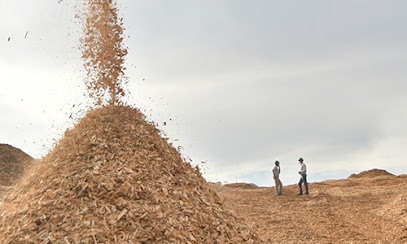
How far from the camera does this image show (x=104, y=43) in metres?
9.30

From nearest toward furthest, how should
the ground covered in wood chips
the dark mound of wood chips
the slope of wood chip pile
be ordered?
the ground covered in wood chips → the slope of wood chip pile → the dark mound of wood chips

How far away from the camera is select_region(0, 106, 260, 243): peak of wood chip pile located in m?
4.81

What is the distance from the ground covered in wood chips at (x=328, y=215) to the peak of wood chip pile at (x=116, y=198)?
114cm

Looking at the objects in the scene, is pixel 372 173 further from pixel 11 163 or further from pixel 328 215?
pixel 11 163

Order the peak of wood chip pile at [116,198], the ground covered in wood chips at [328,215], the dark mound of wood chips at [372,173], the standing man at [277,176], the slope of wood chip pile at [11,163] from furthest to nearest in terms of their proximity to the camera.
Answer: the dark mound of wood chips at [372,173], the slope of wood chip pile at [11,163], the standing man at [277,176], the ground covered in wood chips at [328,215], the peak of wood chip pile at [116,198]

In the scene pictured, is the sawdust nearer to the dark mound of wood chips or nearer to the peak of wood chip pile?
the peak of wood chip pile

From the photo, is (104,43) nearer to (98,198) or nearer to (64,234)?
(98,198)

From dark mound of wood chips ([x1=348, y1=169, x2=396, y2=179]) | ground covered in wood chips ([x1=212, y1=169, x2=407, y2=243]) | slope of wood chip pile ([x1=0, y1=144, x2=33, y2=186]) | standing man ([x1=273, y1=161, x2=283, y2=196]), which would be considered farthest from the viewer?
dark mound of wood chips ([x1=348, y1=169, x2=396, y2=179])

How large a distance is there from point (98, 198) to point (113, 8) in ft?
21.4

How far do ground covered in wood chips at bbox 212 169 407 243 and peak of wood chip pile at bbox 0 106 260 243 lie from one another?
114 centimetres

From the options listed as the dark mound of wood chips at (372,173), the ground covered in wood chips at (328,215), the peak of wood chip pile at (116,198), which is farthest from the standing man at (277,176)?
the dark mound of wood chips at (372,173)

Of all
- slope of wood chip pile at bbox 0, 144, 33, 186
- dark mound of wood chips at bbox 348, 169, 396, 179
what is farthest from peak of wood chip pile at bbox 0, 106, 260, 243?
dark mound of wood chips at bbox 348, 169, 396, 179

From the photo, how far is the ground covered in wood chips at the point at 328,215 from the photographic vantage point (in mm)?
8031

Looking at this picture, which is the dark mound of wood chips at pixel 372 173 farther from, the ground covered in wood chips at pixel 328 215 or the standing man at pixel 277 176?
the standing man at pixel 277 176
